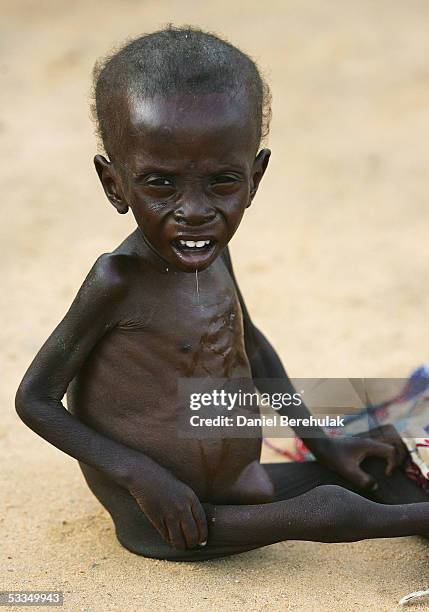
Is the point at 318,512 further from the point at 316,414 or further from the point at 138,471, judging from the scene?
the point at 316,414

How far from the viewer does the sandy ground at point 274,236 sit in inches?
105

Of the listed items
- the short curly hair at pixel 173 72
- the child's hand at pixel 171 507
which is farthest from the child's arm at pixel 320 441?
the short curly hair at pixel 173 72

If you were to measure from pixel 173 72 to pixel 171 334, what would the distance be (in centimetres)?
67

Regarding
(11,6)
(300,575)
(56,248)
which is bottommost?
(300,575)

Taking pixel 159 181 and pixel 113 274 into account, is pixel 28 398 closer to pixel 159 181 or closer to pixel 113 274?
pixel 113 274

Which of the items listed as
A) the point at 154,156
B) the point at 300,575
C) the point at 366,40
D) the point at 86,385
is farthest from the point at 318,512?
the point at 366,40

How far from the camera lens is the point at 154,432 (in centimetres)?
265

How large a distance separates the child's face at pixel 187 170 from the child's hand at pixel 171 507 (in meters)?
0.54

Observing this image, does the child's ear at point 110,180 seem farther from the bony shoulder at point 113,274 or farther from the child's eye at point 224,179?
the child's eye at point 224,179

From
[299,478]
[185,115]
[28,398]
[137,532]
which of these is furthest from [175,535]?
[185,115]

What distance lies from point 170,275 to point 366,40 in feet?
15.8

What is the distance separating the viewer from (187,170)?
2.29 meters

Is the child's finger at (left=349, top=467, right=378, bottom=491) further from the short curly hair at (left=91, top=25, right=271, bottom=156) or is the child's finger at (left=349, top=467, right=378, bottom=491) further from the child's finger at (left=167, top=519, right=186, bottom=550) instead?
the short curly hair at (left=91, top=25, right=271, bottom=156)

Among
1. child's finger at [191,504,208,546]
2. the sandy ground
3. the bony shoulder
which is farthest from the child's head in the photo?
the sandy ground
